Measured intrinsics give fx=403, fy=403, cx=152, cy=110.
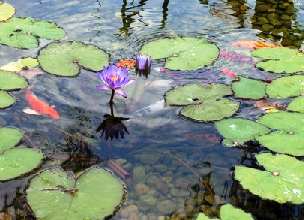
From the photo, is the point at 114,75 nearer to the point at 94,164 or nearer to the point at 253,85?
the point at 94,164

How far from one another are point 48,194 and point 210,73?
5.72ft

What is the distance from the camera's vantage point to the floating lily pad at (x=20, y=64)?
10.5 feet

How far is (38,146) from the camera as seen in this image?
248cm

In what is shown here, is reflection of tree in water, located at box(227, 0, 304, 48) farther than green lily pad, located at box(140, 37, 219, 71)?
Yes

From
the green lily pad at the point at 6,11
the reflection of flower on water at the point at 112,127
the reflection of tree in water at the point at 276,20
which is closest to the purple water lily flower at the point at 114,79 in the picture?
the reflection of flower on water at the point at 112,127

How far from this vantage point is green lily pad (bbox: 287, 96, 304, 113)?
2758 millimetres

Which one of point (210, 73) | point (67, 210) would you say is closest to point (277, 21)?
point (210, 73)

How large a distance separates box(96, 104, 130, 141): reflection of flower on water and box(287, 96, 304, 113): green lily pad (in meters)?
1.15

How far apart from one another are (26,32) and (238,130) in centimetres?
211

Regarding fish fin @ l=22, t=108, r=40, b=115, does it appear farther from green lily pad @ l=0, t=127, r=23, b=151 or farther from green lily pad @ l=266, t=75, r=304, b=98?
green lily pad @ l=266, t=75, r=304, b=98

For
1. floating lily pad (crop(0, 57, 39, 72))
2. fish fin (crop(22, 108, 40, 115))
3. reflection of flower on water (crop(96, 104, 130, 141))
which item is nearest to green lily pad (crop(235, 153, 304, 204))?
reflection of flower on water (crop(96, 104, 130, 141))

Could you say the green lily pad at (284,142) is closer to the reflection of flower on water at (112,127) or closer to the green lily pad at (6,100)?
the reflection of flower on water at (112,127)

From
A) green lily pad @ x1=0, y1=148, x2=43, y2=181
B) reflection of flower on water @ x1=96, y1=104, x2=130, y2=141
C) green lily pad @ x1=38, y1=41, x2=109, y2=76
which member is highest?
green lily pad @ x1=38, y1=41, x2=109, y2=76

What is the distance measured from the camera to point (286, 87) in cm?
298
